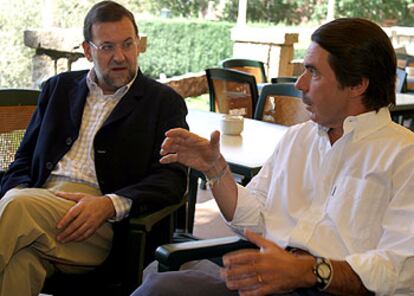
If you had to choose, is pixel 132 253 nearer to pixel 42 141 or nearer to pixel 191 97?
pixel 42 141

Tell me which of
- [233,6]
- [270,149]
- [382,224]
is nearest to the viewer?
[382,224]

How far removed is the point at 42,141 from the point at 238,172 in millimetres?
751

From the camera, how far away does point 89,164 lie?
233 cm

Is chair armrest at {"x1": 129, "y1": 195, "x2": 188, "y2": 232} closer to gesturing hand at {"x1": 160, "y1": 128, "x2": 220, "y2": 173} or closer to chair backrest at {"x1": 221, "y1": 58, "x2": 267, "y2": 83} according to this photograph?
gesturing hand at {"x1": 160, "y1": 128, "x2": 220, "y2": 173}

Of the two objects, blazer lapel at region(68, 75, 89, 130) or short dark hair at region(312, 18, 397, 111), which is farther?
blazer lapel at region(68, 75, 89, 130)

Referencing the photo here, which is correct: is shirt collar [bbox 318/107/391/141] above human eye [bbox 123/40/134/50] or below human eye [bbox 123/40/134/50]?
below

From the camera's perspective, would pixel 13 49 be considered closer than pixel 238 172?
No

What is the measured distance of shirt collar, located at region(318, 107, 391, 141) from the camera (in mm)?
1741

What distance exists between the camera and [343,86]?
1730 mm

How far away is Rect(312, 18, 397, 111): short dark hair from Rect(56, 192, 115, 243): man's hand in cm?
87

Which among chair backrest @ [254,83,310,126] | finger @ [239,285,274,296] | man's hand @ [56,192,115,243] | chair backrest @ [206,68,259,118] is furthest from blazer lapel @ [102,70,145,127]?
chair backrest @ [206,68,259,118]

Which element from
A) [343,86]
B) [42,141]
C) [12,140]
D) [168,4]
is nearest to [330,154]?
[343,86]

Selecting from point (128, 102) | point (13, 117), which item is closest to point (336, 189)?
point (128, 102)

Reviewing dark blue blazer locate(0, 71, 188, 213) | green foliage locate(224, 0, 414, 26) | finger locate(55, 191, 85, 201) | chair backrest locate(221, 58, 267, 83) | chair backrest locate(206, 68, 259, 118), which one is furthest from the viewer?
green foliage locate(224, 0, 414, 26)
